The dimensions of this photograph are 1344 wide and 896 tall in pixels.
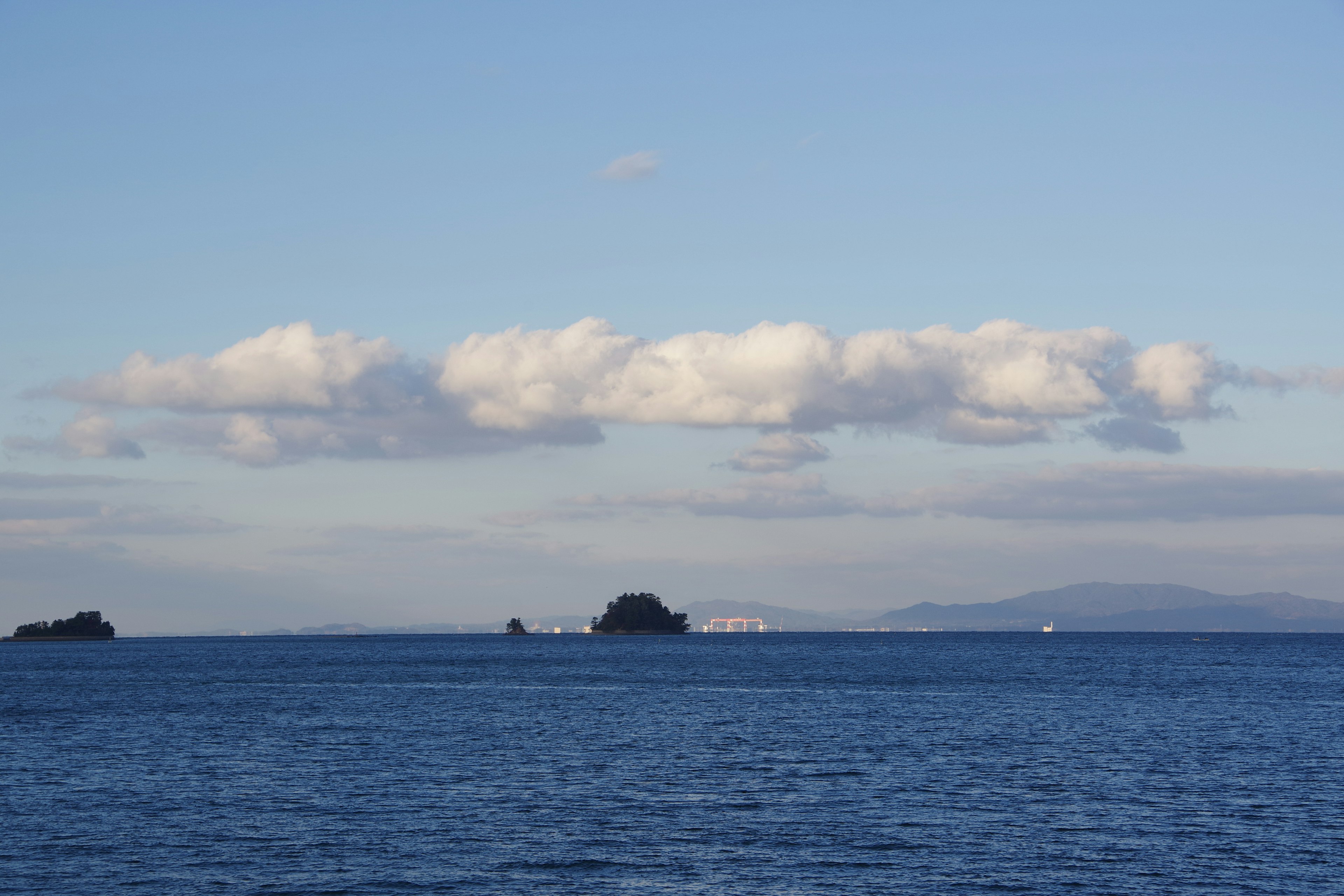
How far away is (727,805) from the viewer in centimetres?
5641

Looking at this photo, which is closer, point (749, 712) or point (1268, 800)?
point (1268, 800)

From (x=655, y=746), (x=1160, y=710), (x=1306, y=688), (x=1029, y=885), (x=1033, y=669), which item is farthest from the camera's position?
(x=1033, y=669)

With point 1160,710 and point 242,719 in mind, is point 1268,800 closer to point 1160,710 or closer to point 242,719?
point 1160,710

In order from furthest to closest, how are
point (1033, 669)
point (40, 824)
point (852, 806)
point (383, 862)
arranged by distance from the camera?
point (1033, 669) < point (852, 806) < point (40, 824) < point (383, 862)

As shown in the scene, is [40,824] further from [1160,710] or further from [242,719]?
[1160,710]

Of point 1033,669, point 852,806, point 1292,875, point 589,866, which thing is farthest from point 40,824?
point 1033,669

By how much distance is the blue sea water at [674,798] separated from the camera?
1727 inches

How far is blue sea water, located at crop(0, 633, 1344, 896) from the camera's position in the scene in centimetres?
4388

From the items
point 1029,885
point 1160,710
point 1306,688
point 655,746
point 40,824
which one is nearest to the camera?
point 1029,885

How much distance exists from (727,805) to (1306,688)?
110028mm

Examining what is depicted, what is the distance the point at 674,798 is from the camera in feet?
192

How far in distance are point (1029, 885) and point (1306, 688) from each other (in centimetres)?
11507

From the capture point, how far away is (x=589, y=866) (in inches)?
1764

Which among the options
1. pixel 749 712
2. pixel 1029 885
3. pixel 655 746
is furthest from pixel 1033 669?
pixel 1029 885
